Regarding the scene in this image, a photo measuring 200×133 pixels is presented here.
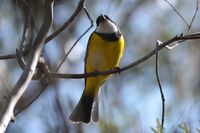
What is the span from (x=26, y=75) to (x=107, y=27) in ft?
8.84

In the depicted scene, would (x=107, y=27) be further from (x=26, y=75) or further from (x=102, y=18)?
(x=26, y=75)

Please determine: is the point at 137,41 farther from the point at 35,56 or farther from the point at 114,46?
the point at 35,56

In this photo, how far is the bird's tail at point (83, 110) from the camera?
11.9ft

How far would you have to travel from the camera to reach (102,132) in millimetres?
2984

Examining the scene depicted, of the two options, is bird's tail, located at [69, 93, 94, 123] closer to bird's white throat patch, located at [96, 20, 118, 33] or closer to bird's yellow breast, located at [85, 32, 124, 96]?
bird's yellow breast, located at [85, 32, 124, 96]

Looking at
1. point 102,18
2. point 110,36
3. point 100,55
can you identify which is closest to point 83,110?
point 100,55

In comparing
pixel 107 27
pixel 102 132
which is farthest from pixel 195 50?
pixel 102 132

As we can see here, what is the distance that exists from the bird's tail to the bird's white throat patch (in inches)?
22.4

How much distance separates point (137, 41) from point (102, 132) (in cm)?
404

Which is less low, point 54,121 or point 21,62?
point 21,62

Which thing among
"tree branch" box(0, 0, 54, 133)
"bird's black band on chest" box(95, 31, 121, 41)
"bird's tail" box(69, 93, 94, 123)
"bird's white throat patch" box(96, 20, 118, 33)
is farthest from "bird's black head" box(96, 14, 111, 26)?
"tree branch" box(0, 0, 54, 133)

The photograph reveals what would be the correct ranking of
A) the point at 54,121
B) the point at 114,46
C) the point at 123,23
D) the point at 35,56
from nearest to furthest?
the point at 35,56 → the point at 54,121 → the point at 114,46 → the point at 123,23

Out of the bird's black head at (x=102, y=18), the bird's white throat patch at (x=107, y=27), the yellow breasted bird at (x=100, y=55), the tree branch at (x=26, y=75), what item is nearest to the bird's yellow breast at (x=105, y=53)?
the yellow breasted bird at (x=100, y=55)

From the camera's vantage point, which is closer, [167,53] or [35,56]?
[35,56]
